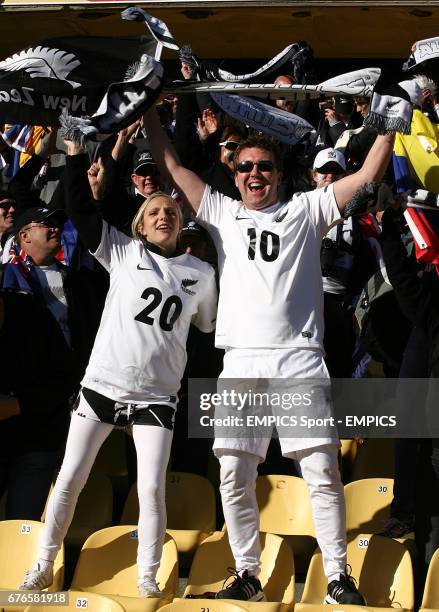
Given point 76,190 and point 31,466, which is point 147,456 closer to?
point 31,466

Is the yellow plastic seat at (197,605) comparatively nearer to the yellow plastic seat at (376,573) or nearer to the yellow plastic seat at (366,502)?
the yellow plastic seat at (376,573)

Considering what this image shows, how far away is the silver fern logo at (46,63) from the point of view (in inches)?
240

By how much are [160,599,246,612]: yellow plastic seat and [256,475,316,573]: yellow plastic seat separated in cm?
129

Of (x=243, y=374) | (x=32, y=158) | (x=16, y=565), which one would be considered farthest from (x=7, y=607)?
(x=32, y=158)

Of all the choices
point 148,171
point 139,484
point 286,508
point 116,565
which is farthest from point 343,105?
point 116,565

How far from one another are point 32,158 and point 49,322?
2.17 meters

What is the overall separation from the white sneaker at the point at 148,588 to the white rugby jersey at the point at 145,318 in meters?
0.85

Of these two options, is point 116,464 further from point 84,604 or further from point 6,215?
point 84,604

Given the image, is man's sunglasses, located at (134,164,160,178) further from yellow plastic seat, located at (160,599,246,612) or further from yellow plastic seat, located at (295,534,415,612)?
yellow plastic seat, located at (160,599,246,612)

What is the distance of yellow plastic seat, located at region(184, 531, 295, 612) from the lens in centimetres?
520

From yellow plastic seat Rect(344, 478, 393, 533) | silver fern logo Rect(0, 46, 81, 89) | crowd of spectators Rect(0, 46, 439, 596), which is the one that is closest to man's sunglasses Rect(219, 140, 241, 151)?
crowd of spectators Rect(0, 46, 439, 596)

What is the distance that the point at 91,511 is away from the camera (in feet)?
20.7

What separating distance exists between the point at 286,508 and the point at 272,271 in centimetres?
164

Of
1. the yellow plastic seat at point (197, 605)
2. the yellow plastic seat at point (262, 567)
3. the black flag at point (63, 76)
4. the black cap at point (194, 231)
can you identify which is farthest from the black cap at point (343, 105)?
the yellow plastic seat at point (197, 605)
